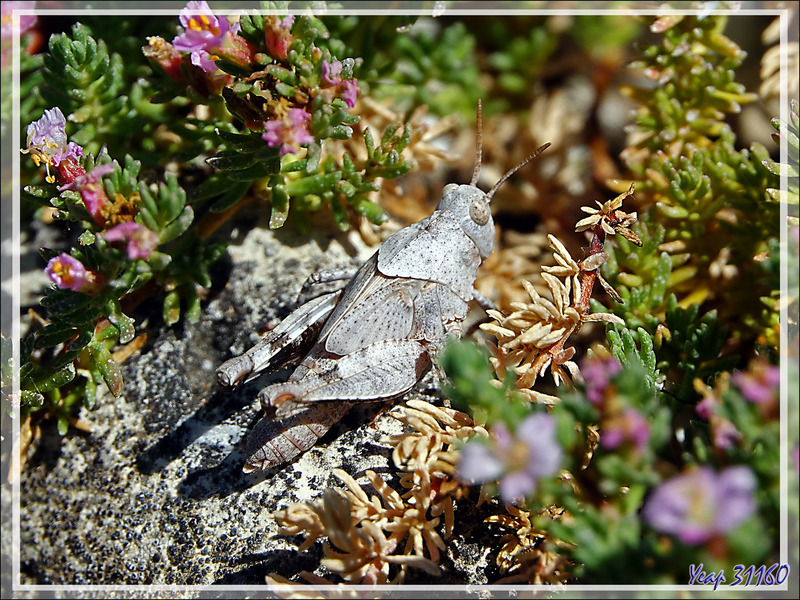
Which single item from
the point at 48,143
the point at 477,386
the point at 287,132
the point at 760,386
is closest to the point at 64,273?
the point at 48,143

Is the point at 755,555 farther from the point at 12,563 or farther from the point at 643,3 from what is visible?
the point at 643,3

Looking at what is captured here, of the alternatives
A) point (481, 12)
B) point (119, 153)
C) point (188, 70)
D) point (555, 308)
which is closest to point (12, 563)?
point (119, 153)

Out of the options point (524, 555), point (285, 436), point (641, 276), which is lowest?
point (524, 555)

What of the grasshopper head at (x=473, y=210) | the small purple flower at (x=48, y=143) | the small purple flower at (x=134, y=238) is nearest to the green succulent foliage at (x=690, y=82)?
the grasshopper head at (x=473, y=210)

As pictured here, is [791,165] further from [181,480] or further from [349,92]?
[181,480]

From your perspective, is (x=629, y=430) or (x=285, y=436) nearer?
(x=629, y=430)

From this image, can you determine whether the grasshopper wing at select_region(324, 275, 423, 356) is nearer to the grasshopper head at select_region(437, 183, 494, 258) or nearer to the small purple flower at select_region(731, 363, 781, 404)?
the grasshopper head at select_region(437, 183, 494, 258)
